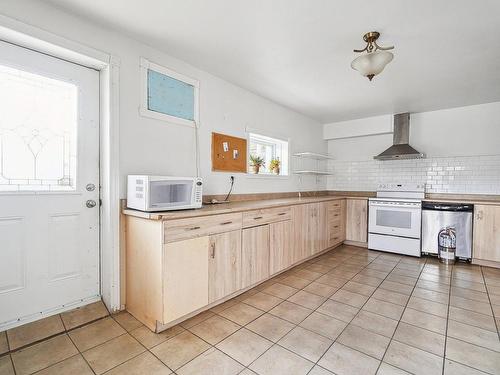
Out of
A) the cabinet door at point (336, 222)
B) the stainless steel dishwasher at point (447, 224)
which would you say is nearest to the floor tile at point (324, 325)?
the cabinet door at point (336, 222)

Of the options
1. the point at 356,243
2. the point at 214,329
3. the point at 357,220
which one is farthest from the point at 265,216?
the point at 356,243

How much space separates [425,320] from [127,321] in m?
2.50

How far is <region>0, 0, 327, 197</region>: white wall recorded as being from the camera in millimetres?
1937

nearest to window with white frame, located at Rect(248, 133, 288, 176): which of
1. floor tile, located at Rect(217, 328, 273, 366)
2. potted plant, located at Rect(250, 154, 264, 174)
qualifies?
potted plant, located at Rect(250, 154, 264, 174)

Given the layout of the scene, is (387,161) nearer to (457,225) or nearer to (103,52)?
(457,225)

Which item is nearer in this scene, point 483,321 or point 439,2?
point 439,2

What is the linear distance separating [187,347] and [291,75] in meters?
2.96

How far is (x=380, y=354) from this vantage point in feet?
5.66

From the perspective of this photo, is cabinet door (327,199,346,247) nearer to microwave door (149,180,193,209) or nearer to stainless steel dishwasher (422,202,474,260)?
stainless steel dishwasher (422,202,474,260)

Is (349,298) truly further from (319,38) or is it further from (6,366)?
(6,366)

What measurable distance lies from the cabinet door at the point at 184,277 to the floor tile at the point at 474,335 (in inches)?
78.0

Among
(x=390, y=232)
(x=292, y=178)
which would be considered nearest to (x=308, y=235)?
(x=292, y=178)

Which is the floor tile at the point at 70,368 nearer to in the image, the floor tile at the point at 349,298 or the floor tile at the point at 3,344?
the floor tile at the point at 3,344

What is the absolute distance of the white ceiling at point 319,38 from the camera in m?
1.89
